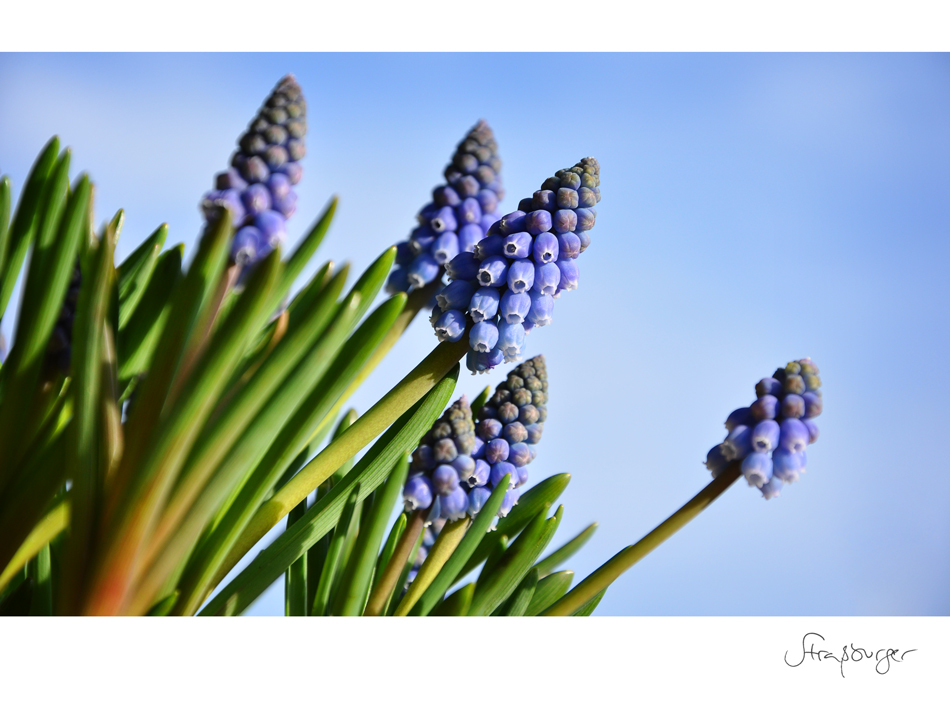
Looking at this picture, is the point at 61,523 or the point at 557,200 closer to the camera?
the point at 61,523

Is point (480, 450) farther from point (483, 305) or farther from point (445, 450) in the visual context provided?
point (483, 305)

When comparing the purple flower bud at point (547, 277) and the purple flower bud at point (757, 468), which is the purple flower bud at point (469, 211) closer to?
the purple flower bud at point (547, 277)

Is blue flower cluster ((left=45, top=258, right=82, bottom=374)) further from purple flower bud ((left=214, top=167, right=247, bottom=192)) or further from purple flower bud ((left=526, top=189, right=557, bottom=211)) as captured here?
purple flower bud ((left=526, top=189, right=557, bottom=211))
